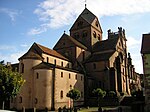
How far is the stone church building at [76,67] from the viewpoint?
40.7 m

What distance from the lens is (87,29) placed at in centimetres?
6300

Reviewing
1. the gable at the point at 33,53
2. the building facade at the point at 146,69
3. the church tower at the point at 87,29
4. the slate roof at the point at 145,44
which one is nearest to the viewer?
the building facade at the point at 146,69

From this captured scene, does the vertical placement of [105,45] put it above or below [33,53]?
above

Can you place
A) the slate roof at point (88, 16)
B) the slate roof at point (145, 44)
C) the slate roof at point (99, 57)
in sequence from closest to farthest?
the slate roof at point (145, 44)
the slate roof at point (99, 57)
the slate roof at point (88, 16)

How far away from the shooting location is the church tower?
6253cm

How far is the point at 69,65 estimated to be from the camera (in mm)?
54594

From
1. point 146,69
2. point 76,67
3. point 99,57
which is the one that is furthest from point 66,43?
Result: point 146,69

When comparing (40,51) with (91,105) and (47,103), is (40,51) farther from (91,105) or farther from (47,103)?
(91,105)

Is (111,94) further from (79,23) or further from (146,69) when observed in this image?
(79,23)

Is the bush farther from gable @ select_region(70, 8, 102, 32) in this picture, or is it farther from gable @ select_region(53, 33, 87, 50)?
gable @ select_region(70, 8, 102, 32)

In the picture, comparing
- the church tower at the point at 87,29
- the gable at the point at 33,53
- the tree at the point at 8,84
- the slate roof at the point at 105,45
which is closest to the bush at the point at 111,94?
the slate roof at the point at 105,45

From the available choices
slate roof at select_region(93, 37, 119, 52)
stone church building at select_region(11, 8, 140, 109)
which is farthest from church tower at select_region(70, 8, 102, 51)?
slate roof at select_region(93, 37, 119, 52)

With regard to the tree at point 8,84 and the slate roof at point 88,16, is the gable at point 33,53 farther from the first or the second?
the slate roof at point 88,16

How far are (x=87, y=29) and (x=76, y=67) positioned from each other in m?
14.0
